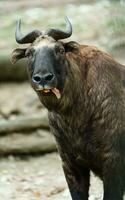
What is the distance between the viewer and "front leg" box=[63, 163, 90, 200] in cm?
988

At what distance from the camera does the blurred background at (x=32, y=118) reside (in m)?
11.9

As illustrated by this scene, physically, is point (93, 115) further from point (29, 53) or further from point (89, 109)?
point (29, 53)

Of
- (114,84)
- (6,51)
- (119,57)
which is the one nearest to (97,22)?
(6,51)

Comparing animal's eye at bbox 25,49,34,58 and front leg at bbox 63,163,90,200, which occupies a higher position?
animal's eye at bbox 25,49,34,58

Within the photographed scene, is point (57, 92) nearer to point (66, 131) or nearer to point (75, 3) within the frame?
point (66, 131)

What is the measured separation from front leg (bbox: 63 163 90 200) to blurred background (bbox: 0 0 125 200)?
1.31 m

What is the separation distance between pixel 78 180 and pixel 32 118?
4485 millimetres

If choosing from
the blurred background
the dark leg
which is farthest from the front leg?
the blurred background

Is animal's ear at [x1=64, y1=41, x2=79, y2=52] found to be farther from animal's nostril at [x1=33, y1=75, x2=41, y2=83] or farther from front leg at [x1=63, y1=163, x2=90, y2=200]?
front leg at [x1=63, y1=163, x2=90, y2=200]

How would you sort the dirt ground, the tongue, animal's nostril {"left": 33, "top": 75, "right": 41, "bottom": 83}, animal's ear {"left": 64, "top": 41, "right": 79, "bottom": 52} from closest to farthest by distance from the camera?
animal's nostril {"left": 33, "top": 75, "right": 41, "bottom": 83} → the tongue → animal's ear {"left": 64, "top": 41, "right": 79, "bottom": 52} → the dirt ground

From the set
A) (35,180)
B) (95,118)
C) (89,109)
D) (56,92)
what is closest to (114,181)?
(95,118)

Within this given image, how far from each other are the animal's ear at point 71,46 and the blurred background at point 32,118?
1.12 meters

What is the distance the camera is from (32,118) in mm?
14312

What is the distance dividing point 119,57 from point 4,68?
3891 mm
